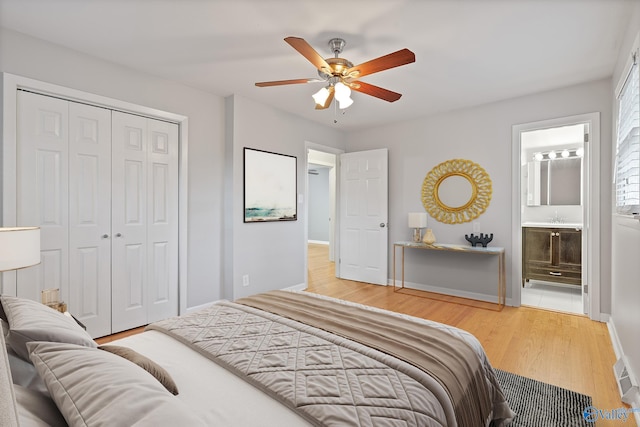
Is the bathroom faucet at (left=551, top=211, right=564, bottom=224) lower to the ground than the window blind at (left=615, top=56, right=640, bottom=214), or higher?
lower

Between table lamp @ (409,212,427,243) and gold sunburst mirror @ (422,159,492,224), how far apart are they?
0.64ft

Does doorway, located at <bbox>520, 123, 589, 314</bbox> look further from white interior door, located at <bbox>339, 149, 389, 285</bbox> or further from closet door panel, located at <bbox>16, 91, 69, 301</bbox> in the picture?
closet door panel, located at <bbox>16, 91, 69, 301</bbox>

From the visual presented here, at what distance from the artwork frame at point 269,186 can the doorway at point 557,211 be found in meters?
2.81

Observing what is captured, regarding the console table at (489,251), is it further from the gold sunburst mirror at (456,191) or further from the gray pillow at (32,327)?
the gray pillow at (32,327)

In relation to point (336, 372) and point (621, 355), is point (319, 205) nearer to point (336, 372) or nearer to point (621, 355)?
point (621, 355)

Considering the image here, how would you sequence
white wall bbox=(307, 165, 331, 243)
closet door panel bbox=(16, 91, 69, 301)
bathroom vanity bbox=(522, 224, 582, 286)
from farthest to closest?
white wall bbox=(307, 165, 331, 243) → bathroom vanity bbox=(522, 224, 582, 286) → closet door panel bbox=(16, 91, 69, 301)

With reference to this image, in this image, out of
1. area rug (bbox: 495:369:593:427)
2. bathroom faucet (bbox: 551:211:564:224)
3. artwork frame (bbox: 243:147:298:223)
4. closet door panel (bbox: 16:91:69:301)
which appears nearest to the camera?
area rug (bbox: 495:369:593:427)

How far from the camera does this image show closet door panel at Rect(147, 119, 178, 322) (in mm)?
3176

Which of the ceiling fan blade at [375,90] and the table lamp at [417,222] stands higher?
the ceiling fan blade at [375,90]

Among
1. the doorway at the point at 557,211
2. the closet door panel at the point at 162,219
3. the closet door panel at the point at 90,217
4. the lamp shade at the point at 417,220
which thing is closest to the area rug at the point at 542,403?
the doorway at the point at 557,211

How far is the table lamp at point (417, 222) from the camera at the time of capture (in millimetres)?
4352

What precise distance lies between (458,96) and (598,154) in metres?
1.53

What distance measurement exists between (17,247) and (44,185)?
4.30 ft

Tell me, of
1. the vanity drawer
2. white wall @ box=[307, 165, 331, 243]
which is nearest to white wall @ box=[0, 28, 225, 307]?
the vanity drawer
